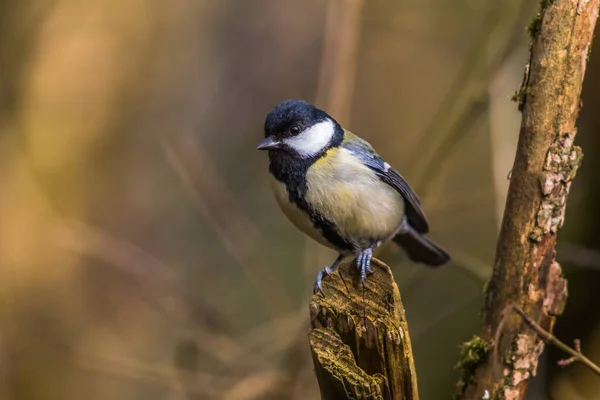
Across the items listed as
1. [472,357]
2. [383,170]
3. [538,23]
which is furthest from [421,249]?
[538,23]

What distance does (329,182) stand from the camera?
2.37 metres

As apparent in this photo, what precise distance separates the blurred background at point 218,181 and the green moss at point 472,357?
0.65 metres

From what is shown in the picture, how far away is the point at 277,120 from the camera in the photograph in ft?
8.18

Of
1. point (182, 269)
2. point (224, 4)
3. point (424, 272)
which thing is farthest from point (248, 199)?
point (424, 272)

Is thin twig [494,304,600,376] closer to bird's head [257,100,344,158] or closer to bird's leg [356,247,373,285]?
bird's leg [356,247,373,285]

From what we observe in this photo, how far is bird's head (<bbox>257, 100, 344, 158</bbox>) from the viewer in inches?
97.4

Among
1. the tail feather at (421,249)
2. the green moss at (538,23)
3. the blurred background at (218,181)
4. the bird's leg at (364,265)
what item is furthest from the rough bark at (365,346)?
the tail feather at (421,249)

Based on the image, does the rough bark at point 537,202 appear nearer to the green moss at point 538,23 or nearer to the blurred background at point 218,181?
the green moss at point 538,23

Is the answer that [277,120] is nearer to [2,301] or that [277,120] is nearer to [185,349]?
[185,349]

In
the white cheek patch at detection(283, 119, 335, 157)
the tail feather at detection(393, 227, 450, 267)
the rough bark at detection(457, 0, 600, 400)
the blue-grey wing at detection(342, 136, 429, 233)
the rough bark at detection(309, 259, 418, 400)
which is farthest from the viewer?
the tail feather at detection(393, 227, 450, 267)

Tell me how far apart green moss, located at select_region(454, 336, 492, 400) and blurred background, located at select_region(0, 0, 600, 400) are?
2.14 ft

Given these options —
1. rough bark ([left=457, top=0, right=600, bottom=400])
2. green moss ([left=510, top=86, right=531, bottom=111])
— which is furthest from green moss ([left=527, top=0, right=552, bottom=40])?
green moss ([left=510, top=86, right=531, bottom=111])

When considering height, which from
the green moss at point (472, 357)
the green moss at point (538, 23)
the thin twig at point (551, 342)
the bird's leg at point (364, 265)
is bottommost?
the green moss at point (472, 357)

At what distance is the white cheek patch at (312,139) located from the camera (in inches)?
97.0
